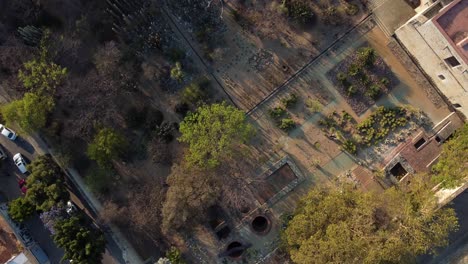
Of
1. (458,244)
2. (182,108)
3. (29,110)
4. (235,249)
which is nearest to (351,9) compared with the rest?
(182,108)

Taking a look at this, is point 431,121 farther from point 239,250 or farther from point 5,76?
point 5,76

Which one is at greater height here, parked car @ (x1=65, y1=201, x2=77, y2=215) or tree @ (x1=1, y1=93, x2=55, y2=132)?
tree @ (x1=1, y1=93, x2=55, y2=132)

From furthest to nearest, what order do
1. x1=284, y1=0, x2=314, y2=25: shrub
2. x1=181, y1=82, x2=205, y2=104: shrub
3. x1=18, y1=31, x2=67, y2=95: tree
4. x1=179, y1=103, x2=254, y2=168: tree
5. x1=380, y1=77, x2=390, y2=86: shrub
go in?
x1=380, y1=77, x2=390, y2=86: shrub < x1=181, y1=82, x2=205, y2=104: shrub < x1=284, y1=0, x2=314, y2=25: shrub < x1=179, y1=103, x2=254, y2=168: tree < x1=18, y1=31, x2=67, y2=95: tree

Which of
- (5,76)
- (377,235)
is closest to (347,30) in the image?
(377,235)

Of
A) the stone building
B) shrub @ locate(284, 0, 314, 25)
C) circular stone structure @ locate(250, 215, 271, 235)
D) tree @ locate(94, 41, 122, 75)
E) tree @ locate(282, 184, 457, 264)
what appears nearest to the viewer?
the stone building

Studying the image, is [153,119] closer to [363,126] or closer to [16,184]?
[16,184]

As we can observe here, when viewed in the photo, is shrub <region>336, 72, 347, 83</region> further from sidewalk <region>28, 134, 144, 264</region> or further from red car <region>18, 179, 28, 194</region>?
red car <region>18, 179, 28, 194</region>

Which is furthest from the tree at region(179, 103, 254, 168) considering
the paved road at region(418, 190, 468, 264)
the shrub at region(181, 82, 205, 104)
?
the paved road at region(418, 190, 468, 264)
